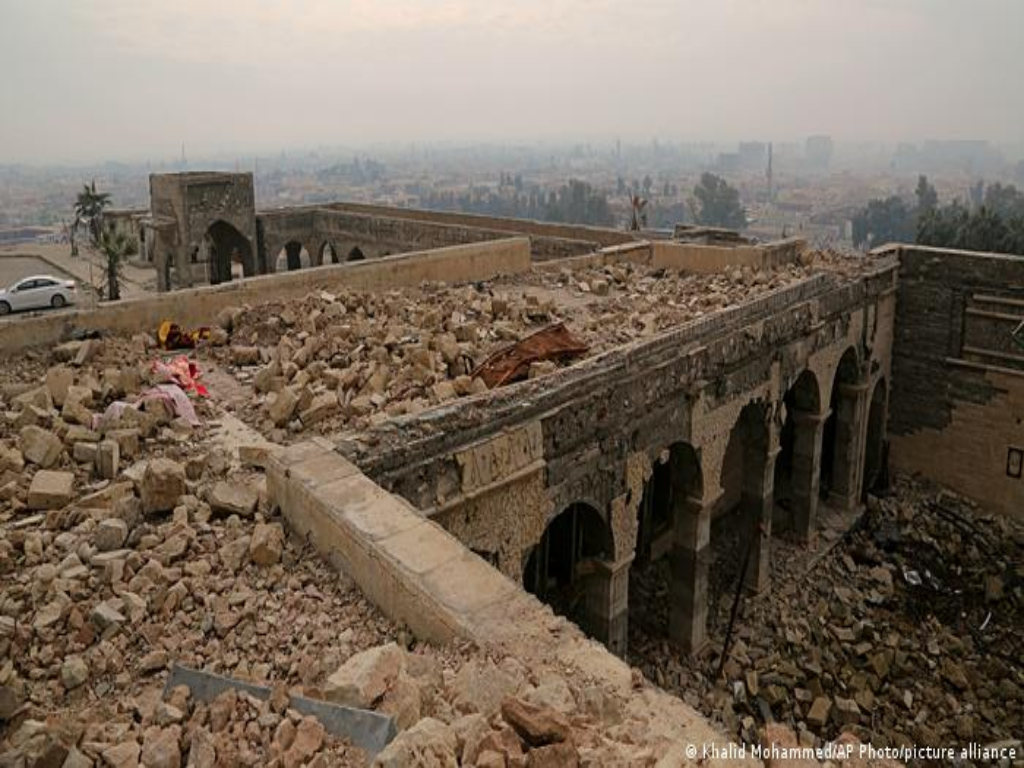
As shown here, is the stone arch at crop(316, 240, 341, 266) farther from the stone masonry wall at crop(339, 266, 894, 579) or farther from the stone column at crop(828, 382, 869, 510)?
the stone masonry wall at crop(339, 266, 894, 579)

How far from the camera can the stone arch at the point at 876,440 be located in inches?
693

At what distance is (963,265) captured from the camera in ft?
53.6

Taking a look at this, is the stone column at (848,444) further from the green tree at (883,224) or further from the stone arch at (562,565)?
the green tree at (883,224)

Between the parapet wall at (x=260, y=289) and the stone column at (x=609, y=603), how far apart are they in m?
5.82

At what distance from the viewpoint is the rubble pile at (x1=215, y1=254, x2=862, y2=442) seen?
→ 8086 mm

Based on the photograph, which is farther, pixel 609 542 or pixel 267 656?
pixel 609 542

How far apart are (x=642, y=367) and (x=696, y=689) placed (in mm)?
4776

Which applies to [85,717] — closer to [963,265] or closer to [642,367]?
[642,367]

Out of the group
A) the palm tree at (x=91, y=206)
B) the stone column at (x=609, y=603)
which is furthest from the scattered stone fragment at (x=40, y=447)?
the palm tree at (x=91, y=206)

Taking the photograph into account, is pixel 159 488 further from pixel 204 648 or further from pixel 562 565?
pixel 562 565

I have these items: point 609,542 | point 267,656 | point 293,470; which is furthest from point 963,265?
point 267,656

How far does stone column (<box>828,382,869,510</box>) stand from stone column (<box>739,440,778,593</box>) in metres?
3.49

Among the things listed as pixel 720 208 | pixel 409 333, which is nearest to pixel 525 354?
pixel 409 333

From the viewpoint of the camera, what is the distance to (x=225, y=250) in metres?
26.4
